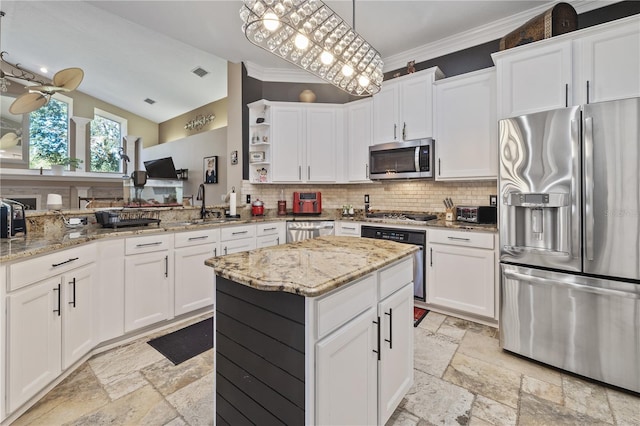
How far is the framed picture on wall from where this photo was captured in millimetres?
5763

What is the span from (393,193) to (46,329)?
3612 millimetres

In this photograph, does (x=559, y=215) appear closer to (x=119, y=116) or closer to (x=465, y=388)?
(x=465, y=388)

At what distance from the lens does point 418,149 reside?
327cm

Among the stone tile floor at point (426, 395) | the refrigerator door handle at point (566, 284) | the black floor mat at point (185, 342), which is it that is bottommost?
the stone tile floor at point (426, 395)

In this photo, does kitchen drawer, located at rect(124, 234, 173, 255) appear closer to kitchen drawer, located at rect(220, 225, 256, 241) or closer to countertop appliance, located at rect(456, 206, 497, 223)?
kitchen drawer, located at rect(220, 225, 256, 241)

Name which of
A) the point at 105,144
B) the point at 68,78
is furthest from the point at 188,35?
the point at 105,144

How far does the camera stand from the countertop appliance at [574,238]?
1767 millimetres

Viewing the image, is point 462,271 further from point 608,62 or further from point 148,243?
point 148,243

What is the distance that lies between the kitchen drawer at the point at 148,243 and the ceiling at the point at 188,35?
2.35 m

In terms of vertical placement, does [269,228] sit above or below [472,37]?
below

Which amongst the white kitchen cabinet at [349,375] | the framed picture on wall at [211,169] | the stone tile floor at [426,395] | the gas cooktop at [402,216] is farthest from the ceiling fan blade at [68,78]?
the gas cooktop at [402,216]

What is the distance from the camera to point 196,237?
277 centimetres

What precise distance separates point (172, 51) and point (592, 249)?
17.7ft

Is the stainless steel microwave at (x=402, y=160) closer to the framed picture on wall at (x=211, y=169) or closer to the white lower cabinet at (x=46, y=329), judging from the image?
the white lower cabinet at (x=46, y=329)
